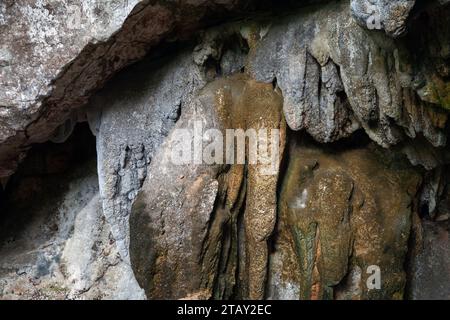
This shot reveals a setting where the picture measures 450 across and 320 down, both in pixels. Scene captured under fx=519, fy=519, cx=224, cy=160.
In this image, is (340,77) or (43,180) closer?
(340,77)

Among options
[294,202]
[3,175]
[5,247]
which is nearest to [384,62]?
[294,202]

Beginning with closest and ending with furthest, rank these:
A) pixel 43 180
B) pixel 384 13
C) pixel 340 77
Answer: pixel 384 13, pixel 340 77, pixel 43 180

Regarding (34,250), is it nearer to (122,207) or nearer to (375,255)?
(122,207)

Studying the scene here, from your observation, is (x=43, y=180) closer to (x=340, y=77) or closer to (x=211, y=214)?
(x=211, y=214)

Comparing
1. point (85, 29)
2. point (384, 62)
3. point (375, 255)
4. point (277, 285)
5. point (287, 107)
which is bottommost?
point (277, 285)

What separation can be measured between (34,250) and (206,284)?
1117mm

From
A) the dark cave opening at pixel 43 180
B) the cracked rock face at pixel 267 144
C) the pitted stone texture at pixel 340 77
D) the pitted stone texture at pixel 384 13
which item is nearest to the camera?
the pitted stone texture at pixel 384 13

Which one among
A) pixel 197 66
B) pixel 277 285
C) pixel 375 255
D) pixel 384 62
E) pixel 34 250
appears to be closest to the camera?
pixel 384 62

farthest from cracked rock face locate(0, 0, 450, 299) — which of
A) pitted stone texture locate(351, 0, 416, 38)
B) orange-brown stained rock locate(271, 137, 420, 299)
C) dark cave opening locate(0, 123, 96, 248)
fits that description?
dark cave opening locate(0, 123, 96, 248)

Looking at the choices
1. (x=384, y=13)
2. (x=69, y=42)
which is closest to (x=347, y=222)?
(x=384, y=13)

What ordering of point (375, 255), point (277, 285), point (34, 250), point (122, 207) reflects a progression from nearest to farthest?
point (375, 255), point (277, 285), point (122, 207), point (34, 250)

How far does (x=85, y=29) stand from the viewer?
5.83 ft

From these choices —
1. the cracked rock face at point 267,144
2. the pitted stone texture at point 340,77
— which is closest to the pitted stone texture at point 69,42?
the cracked rock face at point 267,144

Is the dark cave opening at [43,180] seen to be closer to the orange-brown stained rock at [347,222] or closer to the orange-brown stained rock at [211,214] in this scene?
the orange-brown stained rock at [211,214]
